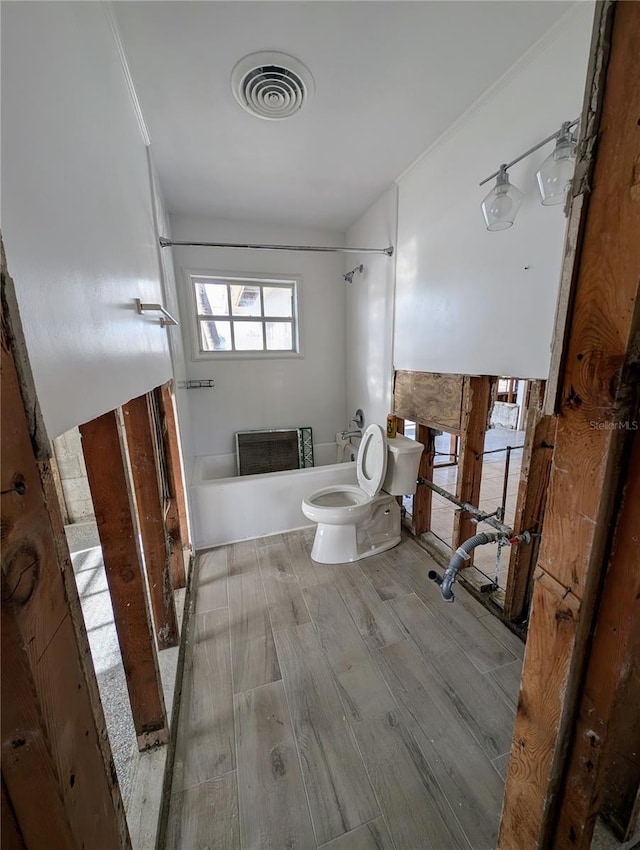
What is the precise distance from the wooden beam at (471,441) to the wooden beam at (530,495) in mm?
303

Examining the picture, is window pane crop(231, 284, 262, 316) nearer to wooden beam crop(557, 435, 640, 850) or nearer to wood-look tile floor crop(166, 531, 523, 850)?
wood-look tile floor crop(166, 531, 523, 850)

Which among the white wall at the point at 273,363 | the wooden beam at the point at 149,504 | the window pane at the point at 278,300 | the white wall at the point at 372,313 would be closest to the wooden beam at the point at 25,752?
the wooden beam at the point at 149,504

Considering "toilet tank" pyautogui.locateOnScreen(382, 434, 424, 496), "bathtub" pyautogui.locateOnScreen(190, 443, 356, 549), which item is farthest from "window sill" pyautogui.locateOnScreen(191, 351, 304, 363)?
"toilet tank" pyautogui.locateOnScreen(382, 434, 424, 496)

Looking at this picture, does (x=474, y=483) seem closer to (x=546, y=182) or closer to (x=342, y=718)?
(x=342, y=718)

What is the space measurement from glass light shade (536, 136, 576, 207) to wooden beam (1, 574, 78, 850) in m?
1.77

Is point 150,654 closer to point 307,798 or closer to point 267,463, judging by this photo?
point 307,798

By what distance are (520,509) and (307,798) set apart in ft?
4.73

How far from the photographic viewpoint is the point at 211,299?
120 inches

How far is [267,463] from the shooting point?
3297 mm

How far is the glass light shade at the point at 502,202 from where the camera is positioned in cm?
130

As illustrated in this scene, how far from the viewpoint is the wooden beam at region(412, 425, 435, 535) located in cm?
233

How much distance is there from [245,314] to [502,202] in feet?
7.93

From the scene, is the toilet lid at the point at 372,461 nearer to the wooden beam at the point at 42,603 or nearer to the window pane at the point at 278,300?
the window pane at the point at 278,300

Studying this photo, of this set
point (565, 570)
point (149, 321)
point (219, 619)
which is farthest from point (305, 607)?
point (149, 321)
